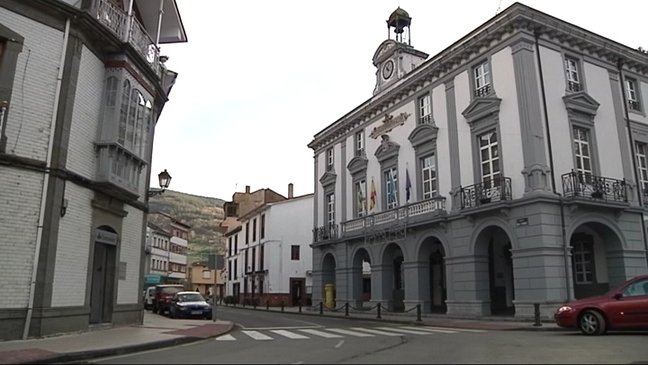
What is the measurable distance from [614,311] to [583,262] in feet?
34.3

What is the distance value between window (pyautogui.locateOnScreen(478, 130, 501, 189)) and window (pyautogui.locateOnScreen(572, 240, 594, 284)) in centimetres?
480

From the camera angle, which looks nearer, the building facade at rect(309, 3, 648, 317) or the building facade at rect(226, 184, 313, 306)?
the building facade at rect(309, 3, 648, 317)

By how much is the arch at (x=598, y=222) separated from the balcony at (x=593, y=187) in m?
0.72

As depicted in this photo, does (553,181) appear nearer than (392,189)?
Yes

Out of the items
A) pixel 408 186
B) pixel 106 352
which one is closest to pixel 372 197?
pixel 408 186

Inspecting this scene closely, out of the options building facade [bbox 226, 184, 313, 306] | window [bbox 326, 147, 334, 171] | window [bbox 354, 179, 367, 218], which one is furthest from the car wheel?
building facade [bbox 226, 184, 313, 306]

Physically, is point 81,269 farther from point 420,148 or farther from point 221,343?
point 420,148

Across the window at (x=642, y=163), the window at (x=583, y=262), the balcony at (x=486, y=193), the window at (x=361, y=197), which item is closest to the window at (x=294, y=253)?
the window at (x=361, y=197)

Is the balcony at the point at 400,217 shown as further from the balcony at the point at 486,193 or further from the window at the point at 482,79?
the window at the point at 482,79

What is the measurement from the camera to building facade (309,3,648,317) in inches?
769

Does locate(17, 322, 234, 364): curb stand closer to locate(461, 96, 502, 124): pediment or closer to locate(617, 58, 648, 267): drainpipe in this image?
locate(461, 96, 502, 124): pediment

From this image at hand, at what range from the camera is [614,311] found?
12.6 meters

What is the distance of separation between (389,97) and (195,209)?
373 ft

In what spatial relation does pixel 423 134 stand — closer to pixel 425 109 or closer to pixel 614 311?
pixel 425 109
